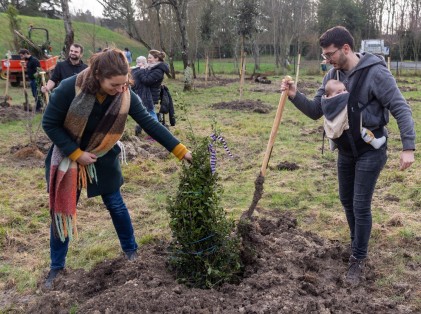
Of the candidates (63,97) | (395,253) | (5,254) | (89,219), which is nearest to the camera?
(63,97)

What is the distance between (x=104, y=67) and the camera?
3008mm

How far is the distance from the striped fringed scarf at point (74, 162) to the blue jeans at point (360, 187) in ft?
5.74

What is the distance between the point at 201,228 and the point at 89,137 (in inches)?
41.5

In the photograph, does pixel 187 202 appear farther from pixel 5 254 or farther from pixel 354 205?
pixel 5 254

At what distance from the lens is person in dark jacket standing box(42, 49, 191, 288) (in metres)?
3.10

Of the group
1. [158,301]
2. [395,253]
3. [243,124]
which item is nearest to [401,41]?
[243,124]

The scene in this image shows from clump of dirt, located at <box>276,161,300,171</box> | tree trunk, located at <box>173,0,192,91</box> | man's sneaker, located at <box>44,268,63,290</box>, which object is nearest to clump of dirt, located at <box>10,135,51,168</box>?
clump of dirt, located at <box>276,161,300,171</box>

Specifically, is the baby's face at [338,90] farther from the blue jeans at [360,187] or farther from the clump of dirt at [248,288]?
the clump of dirt at [248,288]

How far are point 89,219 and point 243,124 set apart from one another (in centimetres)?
627

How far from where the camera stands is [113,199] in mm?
3594

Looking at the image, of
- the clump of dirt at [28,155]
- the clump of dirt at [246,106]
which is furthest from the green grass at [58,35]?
the clump of dirt at [28,155]

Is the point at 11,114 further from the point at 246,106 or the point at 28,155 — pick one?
the point at 246,106

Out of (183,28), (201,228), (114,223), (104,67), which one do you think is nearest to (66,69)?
(114,223)

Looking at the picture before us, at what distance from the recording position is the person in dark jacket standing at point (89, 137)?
310cm
